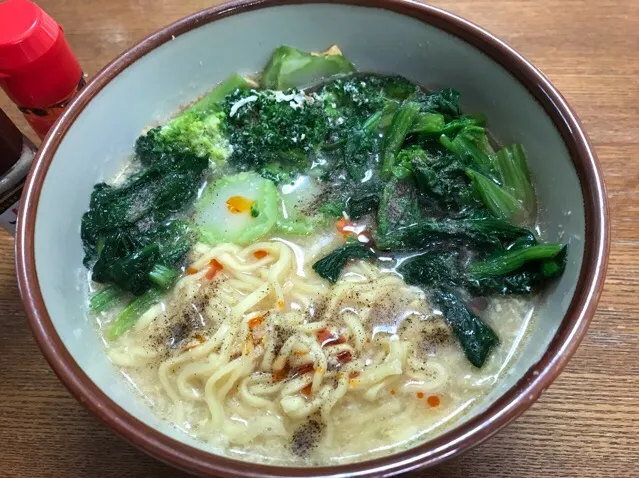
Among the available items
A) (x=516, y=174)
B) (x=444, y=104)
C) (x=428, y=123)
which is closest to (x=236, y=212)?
(x=428, y=123)

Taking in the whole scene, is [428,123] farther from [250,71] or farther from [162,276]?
[162,276]

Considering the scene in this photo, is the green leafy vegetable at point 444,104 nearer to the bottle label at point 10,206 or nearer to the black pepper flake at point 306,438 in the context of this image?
the black pepper flake at point 306,438

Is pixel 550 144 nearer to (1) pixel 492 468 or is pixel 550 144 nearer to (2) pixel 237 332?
(1) pixel 492 468

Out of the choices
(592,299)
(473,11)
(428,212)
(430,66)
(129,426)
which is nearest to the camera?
(129,426)

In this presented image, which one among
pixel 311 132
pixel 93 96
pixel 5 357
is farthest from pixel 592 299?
pixel 5 357

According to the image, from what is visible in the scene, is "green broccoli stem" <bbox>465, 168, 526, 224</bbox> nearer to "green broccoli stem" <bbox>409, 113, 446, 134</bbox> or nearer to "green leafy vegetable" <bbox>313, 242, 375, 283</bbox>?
"green broccoli stem" <bbox>409, 113, 446, 134</bbox>
